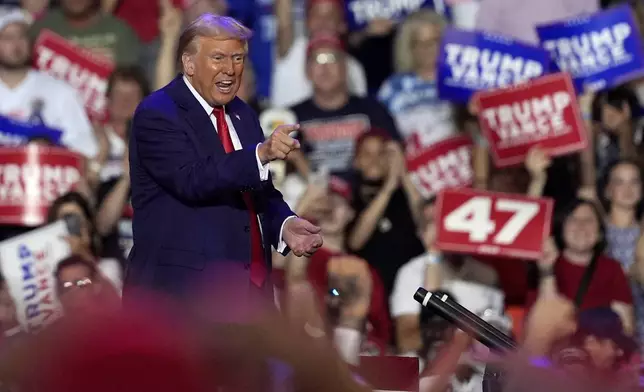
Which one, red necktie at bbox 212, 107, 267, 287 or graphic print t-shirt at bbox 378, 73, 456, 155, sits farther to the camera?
graphic print t-shirt at bbox 378, 73, 456, 155

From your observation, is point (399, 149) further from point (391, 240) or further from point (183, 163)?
point (183, 163)

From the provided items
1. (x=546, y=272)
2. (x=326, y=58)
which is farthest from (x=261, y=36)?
(x=546, y=272)

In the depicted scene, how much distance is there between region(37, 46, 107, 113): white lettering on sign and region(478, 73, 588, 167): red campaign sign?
2376 millimetres

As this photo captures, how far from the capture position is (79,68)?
29.8 ft

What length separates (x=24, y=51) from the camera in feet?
29.3

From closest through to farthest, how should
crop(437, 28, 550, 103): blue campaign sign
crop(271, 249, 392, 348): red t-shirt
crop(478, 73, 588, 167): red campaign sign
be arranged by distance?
crop(271, 249, 392, 348): red t-shirt < crop(478, 73, 588, 167): red campaign sign < crop(437, 28, 550, 103): blue campaign sign

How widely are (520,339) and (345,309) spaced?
823mm

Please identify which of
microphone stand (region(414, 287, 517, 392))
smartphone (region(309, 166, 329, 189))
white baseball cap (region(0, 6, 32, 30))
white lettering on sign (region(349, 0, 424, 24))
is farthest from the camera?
white lettering on sign (region(349, 0, 424, 24))

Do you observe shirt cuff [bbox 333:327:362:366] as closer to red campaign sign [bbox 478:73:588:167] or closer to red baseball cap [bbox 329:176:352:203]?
red baseball cap [bbox 329:176:352:203]

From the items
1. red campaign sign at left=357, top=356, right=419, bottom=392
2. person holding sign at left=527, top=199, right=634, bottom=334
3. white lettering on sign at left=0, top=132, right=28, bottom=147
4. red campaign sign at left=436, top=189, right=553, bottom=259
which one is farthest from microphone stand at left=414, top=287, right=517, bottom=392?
white lettering on sign at left=0, top=132, right=28, bottom=147

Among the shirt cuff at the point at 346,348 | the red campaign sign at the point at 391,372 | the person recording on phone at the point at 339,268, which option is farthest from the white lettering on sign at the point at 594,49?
the shirt cuff at the point at 346,348

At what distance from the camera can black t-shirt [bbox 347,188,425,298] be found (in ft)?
26.8

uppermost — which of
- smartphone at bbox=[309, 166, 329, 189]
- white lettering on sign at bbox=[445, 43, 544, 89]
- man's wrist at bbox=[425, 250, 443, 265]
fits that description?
white lettering on sign at bbox=[445, 43, 544, 89]

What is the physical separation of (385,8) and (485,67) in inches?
51.1
